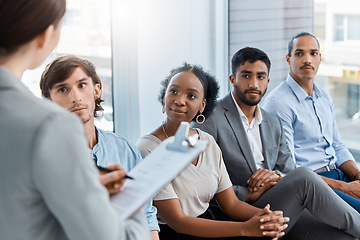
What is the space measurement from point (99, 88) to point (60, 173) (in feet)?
4.44

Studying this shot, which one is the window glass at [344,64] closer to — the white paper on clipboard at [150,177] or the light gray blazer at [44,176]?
the white paper on clipboard at [150,177]

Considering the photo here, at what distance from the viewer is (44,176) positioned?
80 centimetres

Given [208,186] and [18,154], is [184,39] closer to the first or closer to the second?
[208,186]

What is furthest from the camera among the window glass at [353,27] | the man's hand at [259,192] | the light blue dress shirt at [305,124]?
the window glass at [353,27]

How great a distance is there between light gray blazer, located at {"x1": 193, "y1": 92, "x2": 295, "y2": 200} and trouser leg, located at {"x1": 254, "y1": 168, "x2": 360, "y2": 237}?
9.8 inches

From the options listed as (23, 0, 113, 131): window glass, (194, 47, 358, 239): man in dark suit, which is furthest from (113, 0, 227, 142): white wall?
(194, 47, 358, 239): man in dark suit

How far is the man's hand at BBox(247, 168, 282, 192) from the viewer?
2445 millimetres

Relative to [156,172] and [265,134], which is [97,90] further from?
[156,172]

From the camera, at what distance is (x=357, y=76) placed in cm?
351

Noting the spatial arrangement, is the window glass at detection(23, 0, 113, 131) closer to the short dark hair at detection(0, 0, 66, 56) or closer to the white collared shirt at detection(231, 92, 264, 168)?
the white collared shirt at detection(231, 92, 264, 168)

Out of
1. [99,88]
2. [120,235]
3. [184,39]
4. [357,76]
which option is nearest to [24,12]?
[120,235]

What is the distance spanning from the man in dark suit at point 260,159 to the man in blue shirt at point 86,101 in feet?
1.84

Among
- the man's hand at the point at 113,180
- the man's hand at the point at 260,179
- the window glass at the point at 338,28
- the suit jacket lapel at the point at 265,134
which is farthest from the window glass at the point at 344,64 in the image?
the man's hand at the point at 113,180

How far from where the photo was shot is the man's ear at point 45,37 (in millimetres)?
887
